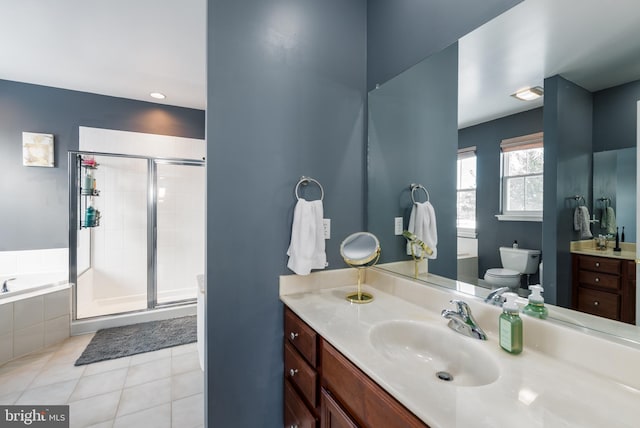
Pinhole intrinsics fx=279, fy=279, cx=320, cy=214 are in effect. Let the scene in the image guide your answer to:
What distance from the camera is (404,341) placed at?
1.11m

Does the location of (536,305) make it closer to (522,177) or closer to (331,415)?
(522,177)

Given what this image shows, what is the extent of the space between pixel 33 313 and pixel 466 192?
3507 millimetres

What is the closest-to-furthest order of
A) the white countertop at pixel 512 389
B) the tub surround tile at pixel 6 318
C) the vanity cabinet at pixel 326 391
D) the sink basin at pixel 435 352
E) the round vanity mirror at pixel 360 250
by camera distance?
1. the white countertop at pixel 512 389
2. the vanity cabinet at pixel 326 391
3. the sink basin at pixel 435 352
4. the round vanity mirror at pixel 360 250
5. the tub surround tile at pixel 6 318

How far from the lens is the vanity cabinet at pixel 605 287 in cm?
79

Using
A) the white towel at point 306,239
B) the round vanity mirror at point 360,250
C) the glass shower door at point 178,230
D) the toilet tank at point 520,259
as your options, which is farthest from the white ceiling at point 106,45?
the toilet tank at point 520,259

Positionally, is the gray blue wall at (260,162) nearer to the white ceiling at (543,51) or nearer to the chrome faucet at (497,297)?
the white ceiling at (543,51)

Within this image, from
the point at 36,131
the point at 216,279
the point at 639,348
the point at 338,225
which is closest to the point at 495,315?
the point at 639,348

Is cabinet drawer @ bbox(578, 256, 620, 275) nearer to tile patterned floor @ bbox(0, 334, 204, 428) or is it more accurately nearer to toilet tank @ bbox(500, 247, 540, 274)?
toilet tank @ bbox(500, 247, 540, 274)

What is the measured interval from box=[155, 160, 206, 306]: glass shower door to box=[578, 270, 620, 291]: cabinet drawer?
3.78m

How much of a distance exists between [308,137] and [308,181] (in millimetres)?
238

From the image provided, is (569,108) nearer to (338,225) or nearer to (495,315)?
(495,315)

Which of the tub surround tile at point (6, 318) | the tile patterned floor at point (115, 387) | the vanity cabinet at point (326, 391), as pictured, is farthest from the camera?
the tub surround tile at point (6, 318)

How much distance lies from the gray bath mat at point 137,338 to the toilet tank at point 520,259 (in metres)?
2.75

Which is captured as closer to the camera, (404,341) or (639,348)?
(639,348)
